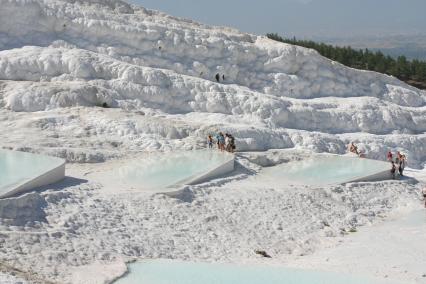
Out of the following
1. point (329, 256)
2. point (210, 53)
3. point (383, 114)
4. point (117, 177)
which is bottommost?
point (329, 256)

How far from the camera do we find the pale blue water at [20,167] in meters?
15.3

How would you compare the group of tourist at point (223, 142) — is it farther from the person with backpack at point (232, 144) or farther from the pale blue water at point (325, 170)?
the pale blue water at point (325, 170)

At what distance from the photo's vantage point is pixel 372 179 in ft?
76.4

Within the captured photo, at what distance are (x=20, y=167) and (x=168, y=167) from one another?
5.14m

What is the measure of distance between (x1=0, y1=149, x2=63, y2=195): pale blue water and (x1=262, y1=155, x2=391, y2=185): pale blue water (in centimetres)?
854

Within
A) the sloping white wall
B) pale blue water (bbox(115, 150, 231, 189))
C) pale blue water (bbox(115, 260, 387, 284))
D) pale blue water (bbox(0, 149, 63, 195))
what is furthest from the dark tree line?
pale blue water (bbox(115, 260, 387, 284))

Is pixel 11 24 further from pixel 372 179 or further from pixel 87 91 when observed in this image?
pixel 372 179

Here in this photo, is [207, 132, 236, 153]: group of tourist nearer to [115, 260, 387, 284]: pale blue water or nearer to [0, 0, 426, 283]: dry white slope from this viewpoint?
[0, 0, 426, 283]: dry white slope

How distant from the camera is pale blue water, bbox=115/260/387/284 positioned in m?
12.6

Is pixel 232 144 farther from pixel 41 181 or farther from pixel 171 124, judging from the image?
pixel 41 181

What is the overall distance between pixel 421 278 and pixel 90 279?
712cm

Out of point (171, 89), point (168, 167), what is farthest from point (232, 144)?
point (171, 89)

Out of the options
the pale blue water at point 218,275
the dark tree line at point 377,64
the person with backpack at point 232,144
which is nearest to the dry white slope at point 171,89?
the person with backpack at point 232,144

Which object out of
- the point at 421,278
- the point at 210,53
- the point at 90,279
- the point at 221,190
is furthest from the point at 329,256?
the point at 210,53
